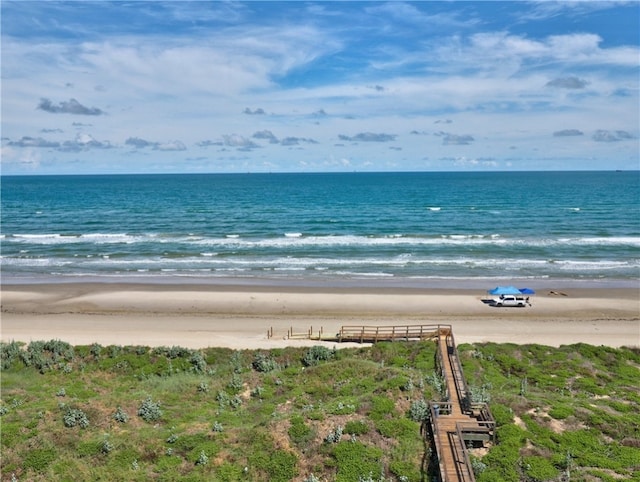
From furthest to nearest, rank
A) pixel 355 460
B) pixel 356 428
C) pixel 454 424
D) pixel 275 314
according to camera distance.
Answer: pixel 275 314, pixel 454 424, pixel 356 428, pixel 355 460

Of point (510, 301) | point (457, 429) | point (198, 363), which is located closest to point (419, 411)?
point (457, 429)

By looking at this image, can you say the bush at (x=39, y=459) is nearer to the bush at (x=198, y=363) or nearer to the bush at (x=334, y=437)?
the bush at (x=198, y=363)

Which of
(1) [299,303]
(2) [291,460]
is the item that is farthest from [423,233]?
(2) [291,460]

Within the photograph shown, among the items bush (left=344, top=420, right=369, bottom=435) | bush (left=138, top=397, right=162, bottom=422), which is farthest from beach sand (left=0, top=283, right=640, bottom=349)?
bush (left=344, top=420, right=369, bottom=435)

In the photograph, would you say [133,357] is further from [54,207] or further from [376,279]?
[54,207]

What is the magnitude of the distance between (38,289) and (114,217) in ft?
144

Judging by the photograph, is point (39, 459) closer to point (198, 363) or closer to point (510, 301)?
point (198, 363)

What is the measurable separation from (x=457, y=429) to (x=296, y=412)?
5.96 meters

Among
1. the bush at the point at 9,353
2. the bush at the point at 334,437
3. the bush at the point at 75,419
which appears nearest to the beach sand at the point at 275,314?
the bush at the point at 9,353

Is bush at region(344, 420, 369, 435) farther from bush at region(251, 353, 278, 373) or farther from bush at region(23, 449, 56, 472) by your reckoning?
bush at region(23, 449, 56, 472)

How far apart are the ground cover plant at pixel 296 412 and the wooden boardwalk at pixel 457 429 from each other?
0.53 m

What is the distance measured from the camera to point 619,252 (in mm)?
52219

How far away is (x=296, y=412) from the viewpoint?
17516 millimetres

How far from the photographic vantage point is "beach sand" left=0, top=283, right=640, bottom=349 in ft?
94.9
